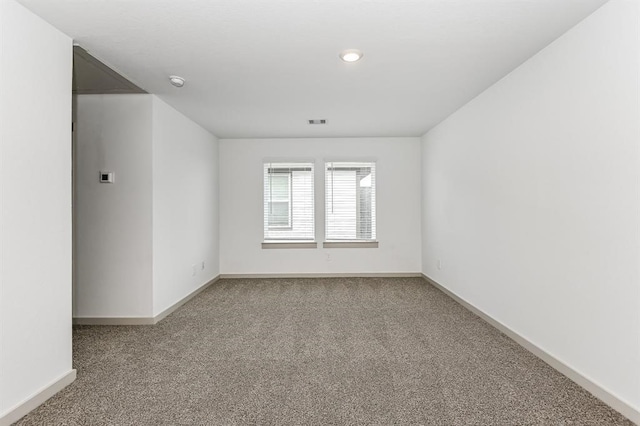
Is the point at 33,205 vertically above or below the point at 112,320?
above

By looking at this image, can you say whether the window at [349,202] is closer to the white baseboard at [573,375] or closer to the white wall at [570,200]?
the white wall at [570,200]

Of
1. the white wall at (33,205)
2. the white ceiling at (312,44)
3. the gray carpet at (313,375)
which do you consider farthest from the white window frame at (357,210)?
the white wall at (33,205)

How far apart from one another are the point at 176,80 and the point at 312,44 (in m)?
1.47

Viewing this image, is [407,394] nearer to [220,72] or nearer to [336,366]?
[336,366]

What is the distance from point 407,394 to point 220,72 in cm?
299

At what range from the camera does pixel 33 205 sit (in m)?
2.07

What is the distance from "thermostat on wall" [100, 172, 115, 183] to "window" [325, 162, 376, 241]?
10.8 ft

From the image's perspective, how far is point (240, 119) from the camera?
14.9 ft

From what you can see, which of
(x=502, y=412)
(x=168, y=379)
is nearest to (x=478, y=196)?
(x=502, y=412)

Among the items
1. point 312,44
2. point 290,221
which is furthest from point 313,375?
point 290,221

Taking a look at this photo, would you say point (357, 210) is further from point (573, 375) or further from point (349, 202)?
point (573, 375)

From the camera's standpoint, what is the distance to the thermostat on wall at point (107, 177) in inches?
139

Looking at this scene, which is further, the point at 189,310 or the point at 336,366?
the point at 189,310

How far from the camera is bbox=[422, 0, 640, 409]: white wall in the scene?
190cm
